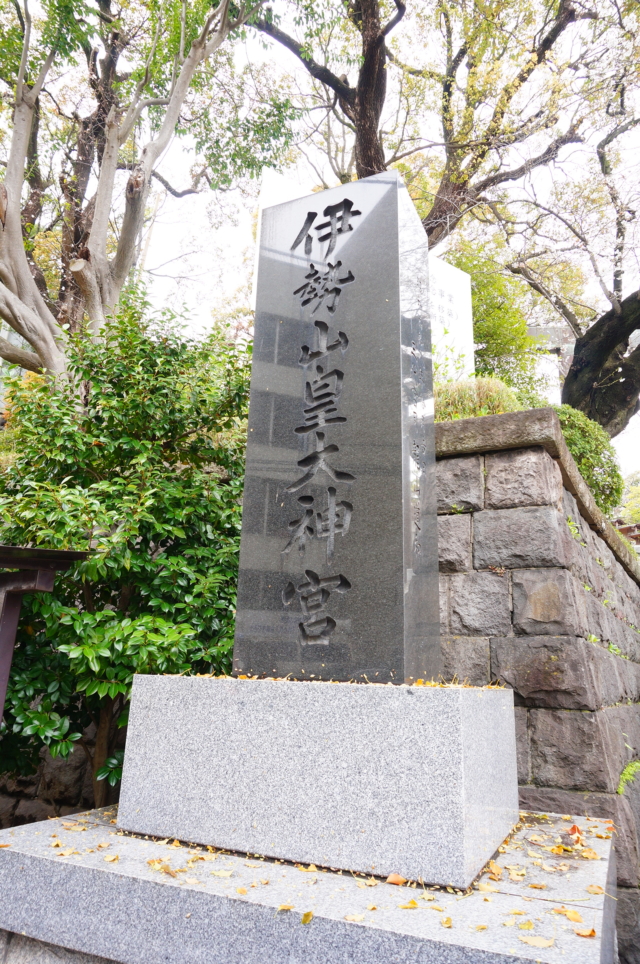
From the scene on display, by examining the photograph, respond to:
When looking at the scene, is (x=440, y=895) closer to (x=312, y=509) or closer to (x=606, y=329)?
(x=312, y=509)

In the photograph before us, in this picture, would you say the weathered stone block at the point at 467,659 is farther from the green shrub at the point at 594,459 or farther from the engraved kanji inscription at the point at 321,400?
the green shrub at the point at 594,459

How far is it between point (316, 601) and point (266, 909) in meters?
1.15

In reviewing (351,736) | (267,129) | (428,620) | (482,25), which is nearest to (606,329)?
(482,25)

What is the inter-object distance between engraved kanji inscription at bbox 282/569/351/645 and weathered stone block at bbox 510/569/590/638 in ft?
3.96

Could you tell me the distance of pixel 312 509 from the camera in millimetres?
2680

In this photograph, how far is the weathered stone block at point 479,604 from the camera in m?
3.25

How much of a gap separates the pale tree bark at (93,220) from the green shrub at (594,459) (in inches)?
183

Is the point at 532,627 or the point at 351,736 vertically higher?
the point at 532,627

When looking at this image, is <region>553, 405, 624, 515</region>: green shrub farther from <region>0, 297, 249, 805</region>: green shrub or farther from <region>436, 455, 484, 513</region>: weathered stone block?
<region>0, 297, 249, 805</region>: green shrub

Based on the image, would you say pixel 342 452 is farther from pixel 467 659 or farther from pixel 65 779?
pixel 65 779

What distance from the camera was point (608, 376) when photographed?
9.41m

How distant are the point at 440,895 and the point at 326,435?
176 cm

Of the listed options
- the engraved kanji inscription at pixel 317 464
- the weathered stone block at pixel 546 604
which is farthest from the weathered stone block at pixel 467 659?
the engraved kanji inscription at pixel 317 464

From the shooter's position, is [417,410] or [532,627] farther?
[532,627]
